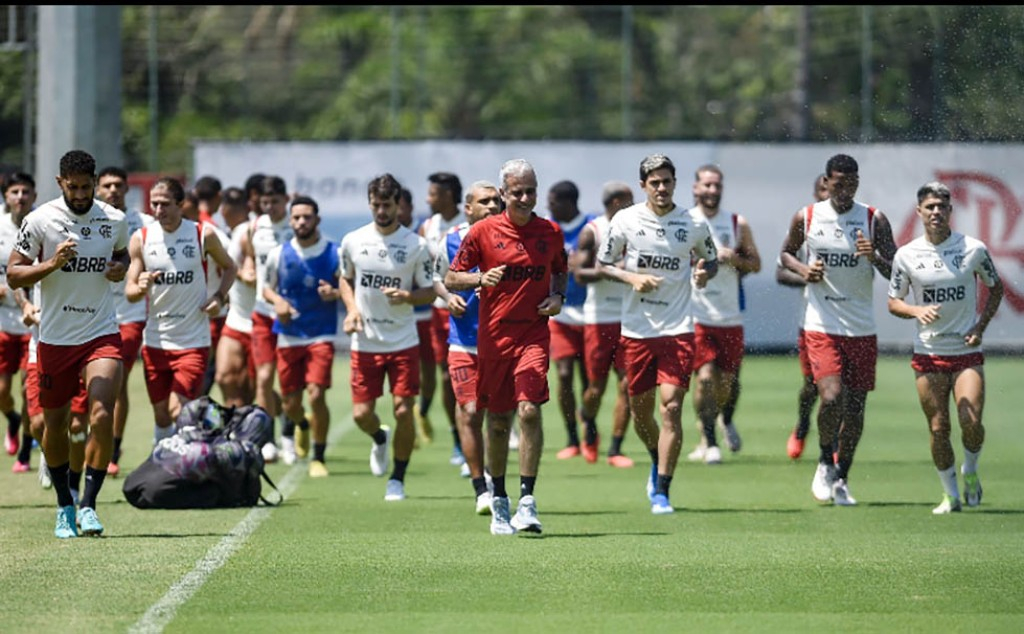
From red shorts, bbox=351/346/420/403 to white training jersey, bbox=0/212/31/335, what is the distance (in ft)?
9.26

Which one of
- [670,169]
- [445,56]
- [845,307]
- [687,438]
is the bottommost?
[687,438]

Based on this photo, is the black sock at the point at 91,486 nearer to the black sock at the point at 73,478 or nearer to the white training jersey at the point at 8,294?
the black sock at the point at 73,478

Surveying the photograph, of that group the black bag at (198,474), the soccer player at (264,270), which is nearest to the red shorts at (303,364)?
the soccer player at (264,270)

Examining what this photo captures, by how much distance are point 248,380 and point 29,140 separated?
13.4 meters

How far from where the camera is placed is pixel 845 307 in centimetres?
1407

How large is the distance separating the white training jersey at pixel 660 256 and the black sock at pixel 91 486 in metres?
3.75

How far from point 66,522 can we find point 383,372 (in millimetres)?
3349

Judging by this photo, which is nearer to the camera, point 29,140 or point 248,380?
point 248,380

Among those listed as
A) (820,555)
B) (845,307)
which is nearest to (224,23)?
(845,307)

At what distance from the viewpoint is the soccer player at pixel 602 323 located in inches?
669

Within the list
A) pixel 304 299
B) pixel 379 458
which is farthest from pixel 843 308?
pixel 304 299

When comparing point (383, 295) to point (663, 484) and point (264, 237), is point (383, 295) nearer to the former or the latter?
point (663, 484)

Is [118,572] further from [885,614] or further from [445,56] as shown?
[445,56]

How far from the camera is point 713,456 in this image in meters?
17.1
